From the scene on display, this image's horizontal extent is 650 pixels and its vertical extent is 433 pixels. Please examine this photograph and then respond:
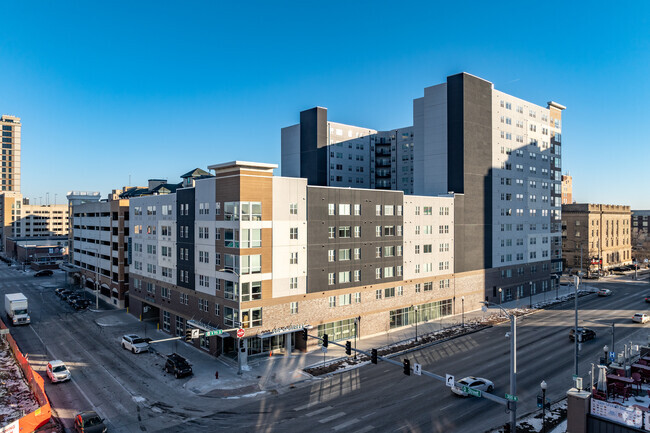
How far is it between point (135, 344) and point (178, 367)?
1128 centimetres

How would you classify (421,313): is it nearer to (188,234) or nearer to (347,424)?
(347,424)

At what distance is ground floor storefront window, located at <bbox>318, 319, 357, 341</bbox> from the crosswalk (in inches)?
684

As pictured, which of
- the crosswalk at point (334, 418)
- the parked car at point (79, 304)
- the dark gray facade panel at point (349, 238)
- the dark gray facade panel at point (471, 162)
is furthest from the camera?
the parked car at point (79, 304)

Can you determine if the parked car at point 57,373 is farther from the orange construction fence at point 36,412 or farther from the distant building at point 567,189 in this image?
the distant building at point 567,189

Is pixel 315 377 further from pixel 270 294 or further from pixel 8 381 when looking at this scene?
pixel 8 381

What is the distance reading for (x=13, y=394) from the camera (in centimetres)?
3778

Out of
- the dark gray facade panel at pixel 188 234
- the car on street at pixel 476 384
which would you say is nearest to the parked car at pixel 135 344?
the dark gray facade panel at pixel 188 234

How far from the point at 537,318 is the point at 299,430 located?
5150 centimetres

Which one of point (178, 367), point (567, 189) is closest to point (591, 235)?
point (567, 189)

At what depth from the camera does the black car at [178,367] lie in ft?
138

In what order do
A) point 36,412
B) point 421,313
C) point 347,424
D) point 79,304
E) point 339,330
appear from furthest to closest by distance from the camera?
point 79,304 < point 421,313 < point 339,330 < point 347,424 < point 36,412

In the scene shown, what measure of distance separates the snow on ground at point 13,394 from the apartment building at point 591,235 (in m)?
125

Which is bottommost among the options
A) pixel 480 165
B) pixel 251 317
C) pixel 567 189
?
pixel 251 317

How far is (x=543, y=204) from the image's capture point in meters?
89.5
